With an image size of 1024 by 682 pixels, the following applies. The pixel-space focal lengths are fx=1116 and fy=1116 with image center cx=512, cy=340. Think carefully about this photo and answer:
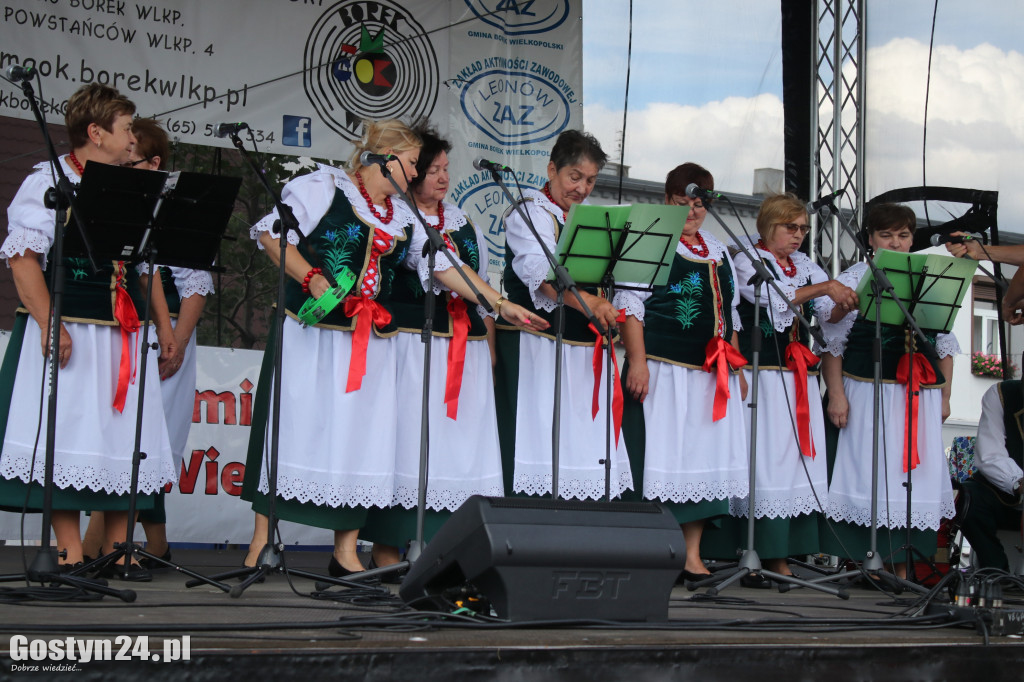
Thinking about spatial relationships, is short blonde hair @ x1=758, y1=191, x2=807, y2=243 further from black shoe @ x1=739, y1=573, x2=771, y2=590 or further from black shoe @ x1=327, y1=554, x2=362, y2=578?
black shoe @ x1=327, y1=554, x2=362, y2=578

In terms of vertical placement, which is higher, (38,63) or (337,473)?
(38,63)

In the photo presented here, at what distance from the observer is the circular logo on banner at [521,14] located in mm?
6332

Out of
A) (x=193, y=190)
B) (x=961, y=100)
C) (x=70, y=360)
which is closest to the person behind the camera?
(x=193, y=190)

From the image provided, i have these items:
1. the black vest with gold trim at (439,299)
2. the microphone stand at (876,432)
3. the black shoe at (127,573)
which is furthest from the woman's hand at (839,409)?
the black shoe at (127,573)

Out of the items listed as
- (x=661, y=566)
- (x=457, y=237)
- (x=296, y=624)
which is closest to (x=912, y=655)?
(x=661, y=566)

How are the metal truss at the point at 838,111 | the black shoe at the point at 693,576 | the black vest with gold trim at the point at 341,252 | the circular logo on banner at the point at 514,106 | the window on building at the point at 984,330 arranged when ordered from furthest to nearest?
the window on building at the point at 984,330, the metal truss at the point at 838,111, the circular logo on banner at the point at 514,106, the black shoe at the point at 693,576, the black vest with gold trim at the point at 341,252

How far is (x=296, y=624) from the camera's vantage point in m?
2.64

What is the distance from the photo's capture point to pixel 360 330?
4344 millimetres

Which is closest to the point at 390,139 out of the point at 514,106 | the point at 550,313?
the point at 550,313

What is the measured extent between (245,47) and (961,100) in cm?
433

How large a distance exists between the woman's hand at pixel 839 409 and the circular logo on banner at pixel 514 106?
217 cm

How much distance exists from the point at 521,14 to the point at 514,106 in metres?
0.54

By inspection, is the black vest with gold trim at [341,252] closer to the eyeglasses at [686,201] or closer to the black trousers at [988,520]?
the eyeglasses at [686,201]

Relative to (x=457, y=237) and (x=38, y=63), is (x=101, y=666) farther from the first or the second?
(x=38, y=63)
